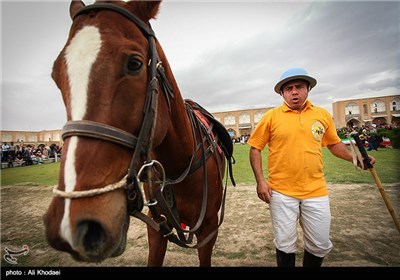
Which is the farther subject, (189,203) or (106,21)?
(189,203)

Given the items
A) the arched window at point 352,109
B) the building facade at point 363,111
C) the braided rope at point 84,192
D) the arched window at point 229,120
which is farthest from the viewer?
the arched window at point 229,120

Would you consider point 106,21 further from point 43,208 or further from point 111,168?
point 43,208

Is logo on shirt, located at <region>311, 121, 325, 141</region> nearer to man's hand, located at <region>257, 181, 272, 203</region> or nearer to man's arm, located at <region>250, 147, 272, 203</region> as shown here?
man's arm, located at <region>250, 147, 272, 203</region>

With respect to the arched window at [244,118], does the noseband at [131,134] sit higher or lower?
lower

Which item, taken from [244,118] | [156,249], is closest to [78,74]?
[156,249]

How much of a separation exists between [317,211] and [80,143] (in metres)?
2.62

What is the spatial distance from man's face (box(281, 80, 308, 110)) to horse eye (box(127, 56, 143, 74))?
6.83 feet

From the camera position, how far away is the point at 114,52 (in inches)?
43.7

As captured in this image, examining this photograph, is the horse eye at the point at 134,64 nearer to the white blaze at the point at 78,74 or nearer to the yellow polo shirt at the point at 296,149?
the white blaze at the point at 78,74

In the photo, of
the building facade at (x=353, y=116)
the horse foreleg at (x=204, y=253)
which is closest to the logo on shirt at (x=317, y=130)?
the horse foreleg at (x=204, y=253)

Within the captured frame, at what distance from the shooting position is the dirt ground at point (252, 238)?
3404mm

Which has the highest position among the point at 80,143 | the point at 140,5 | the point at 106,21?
the point at 140,5

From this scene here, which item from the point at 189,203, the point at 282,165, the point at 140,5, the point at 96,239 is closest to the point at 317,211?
the point at 282,165

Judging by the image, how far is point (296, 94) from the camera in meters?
2.55
